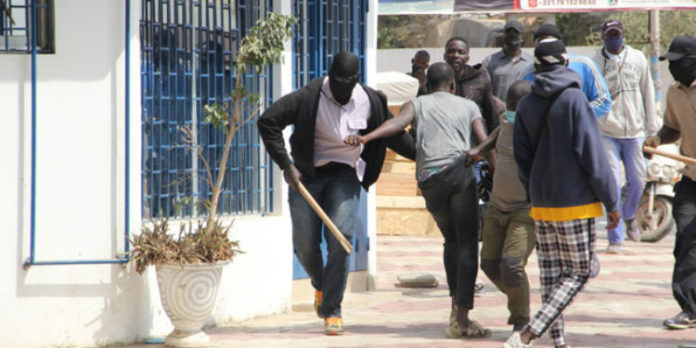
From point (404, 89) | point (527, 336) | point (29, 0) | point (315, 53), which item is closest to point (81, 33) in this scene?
point (29, 0)

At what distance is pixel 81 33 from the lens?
286 inches

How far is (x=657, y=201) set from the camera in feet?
45.7

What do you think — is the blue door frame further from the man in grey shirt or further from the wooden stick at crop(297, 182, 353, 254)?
the man in grey shirt

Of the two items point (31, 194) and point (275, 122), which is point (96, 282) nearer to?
point (31, 194)

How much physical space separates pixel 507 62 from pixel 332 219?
9.90 feet

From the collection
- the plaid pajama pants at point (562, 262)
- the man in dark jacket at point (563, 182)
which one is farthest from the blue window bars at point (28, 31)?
the plaid pajama pants at point (562, 262)

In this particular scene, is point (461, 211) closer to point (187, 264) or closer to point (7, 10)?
point (187, 264)

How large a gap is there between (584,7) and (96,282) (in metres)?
15.5

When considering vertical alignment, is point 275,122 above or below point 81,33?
below

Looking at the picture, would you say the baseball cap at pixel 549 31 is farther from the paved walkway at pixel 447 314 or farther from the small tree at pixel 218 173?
the paved walkway at pixel 447 314

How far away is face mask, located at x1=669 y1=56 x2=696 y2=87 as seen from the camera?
25.6 feet

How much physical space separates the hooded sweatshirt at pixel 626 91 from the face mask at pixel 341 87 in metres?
4.98

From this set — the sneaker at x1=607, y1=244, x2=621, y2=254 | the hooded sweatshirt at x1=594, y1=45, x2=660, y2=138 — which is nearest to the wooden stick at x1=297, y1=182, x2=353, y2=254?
the hooded sweatshirt at x1=594, y1=45, x2=660, y2=138

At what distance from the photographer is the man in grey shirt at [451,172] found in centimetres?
757
